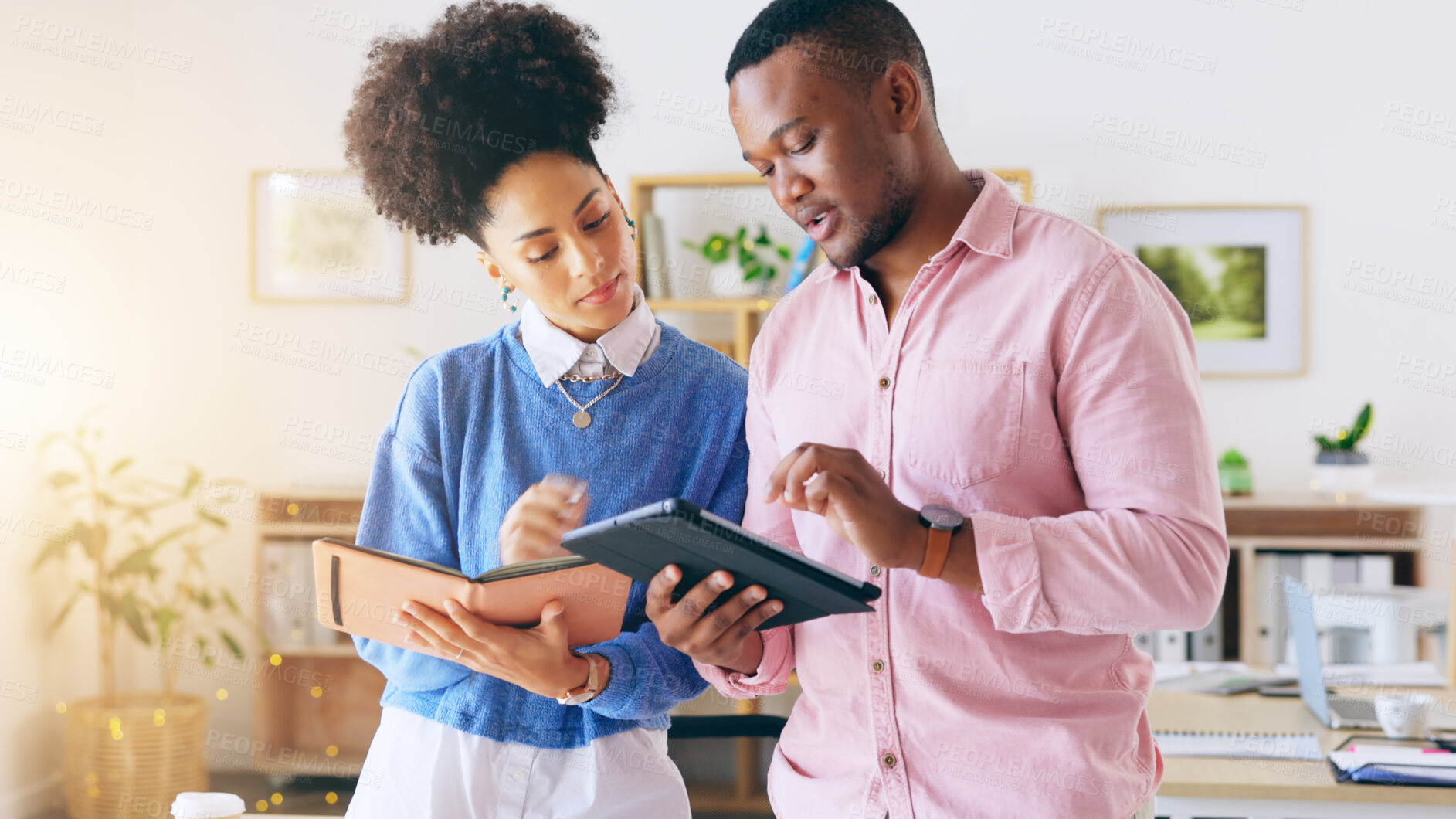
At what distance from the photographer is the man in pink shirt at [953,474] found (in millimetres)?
1053

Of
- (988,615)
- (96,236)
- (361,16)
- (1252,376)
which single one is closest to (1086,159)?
(1252,376)

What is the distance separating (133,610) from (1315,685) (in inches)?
144

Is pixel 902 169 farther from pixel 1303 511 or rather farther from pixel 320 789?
pixel 320 789

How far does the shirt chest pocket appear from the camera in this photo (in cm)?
113

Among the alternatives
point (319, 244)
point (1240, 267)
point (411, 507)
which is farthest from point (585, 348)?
point (1240, 267)

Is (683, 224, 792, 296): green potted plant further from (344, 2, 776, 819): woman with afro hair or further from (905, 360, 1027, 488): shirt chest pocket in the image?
(905, 360, 1027, 488): shirt chest pocket

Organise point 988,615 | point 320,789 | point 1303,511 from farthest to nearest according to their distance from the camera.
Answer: point 320,789 → point 1303,511 → point 988,615

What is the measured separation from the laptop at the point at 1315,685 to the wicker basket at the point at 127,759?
3.50 meters

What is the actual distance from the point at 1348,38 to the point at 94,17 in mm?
4764

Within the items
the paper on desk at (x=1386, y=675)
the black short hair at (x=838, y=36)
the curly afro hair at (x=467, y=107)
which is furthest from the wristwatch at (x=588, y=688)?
the paper on desk at (x=1386, y=675)

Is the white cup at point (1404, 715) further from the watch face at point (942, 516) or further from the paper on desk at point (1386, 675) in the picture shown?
the watch face at point (942, 516)

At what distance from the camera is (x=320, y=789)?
4.13 meters

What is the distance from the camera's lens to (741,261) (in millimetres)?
4172

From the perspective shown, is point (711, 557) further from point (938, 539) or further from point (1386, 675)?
point (1386, 675)
